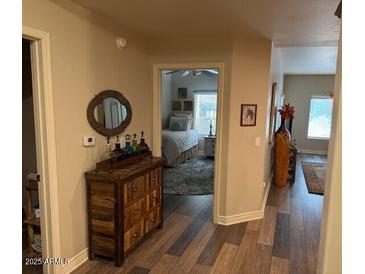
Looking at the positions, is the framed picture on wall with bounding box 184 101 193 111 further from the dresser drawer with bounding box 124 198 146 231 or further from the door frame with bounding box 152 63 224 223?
the dresser drawer with bounding box 124 198 146 231

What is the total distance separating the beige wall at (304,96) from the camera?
819 cm

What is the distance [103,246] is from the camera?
2590 millimetres

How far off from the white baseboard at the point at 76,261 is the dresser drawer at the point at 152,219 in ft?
2.20

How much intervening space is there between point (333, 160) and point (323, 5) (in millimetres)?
1586

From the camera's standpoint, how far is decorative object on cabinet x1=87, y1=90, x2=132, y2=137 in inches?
104

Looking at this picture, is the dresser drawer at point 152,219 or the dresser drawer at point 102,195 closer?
the dresser drawer at point 102,195

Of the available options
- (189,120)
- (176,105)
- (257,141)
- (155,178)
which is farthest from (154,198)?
(176,105)

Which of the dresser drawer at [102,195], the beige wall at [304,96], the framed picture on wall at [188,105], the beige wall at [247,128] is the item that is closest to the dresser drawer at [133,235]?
the dresser drawer at [102,195]

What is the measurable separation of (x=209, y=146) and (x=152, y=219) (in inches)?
183

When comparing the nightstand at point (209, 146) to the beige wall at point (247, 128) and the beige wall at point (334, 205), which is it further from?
the beige wall at point (334, 205)

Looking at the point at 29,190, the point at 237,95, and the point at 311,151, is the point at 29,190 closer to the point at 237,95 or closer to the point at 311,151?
the point at 237,95

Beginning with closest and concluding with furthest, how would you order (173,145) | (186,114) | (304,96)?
1. (173,145)
2. (186,114)
3. (304,96)

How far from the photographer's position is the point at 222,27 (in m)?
2.93
